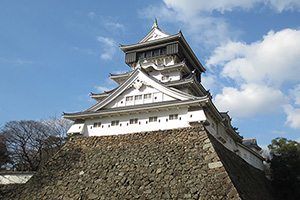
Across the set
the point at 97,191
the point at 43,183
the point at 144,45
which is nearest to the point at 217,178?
the point at 97,191

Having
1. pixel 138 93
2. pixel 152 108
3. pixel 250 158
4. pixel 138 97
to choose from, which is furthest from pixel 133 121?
pixel 250 158

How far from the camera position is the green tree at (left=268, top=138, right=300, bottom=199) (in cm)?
1856

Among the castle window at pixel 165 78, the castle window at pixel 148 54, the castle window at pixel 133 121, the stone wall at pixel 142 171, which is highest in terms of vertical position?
the castle window at pixel 148 54

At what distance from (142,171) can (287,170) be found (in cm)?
1509

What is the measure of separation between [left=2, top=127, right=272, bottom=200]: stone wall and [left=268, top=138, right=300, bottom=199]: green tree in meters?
8.41

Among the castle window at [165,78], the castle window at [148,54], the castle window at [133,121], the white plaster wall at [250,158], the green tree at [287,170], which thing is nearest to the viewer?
the castle window at [133,121]

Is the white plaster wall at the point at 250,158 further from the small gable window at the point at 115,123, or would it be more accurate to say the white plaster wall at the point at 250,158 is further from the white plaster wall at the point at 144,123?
the small gable window at the point at 115,123

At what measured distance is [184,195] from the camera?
31.0 feet

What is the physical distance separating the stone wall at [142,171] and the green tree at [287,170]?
841 centimetres

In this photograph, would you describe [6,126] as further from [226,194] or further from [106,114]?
[226,194]

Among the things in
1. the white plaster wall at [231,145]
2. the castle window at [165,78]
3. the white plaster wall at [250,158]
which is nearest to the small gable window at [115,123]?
the white plaster wall at [231,145]

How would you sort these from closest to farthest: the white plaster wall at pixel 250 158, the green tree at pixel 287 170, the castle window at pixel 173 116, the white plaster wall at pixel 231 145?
the castle window at pixel 173 116 < the white plaster wall at pixel 231 145 < the green tree at pixel 287 170 < the white plaster wall at pixel 250 158

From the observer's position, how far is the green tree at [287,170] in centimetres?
1856

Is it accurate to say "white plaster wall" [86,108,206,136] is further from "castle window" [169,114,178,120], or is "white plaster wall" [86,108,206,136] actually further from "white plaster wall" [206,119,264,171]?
"white plaster wall" [206,119,264,171]
